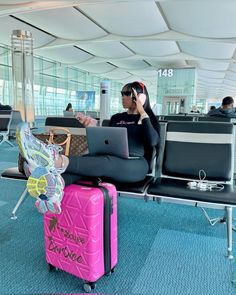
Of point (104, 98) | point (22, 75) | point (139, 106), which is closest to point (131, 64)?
point (22, 75)

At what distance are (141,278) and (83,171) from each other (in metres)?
0.66

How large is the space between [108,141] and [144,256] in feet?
2.46

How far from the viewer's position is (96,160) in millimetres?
1667

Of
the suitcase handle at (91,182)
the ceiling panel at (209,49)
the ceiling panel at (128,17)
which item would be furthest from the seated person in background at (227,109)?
the ceiling panel at (209,49)

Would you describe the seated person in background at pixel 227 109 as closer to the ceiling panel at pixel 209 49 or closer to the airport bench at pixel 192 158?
the airport bench at pixel 192 158

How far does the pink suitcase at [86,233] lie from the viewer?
1321mm

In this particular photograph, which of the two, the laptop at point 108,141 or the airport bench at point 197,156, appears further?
the airport bench at point 197,156

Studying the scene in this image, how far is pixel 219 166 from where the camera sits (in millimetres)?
2016

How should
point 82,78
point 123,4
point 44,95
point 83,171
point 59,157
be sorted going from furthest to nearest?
1. point 82,78
2. point 44,95
3. point 123,4
4. point 83,171
5. point 59,157

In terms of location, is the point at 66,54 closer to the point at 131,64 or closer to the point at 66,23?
the point at 131,64

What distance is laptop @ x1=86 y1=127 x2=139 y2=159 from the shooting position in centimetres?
176

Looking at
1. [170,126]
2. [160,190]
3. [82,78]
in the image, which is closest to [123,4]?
[170,126]

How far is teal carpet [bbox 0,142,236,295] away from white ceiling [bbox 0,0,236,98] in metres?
6.49

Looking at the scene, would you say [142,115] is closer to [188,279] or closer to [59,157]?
[59,157]
